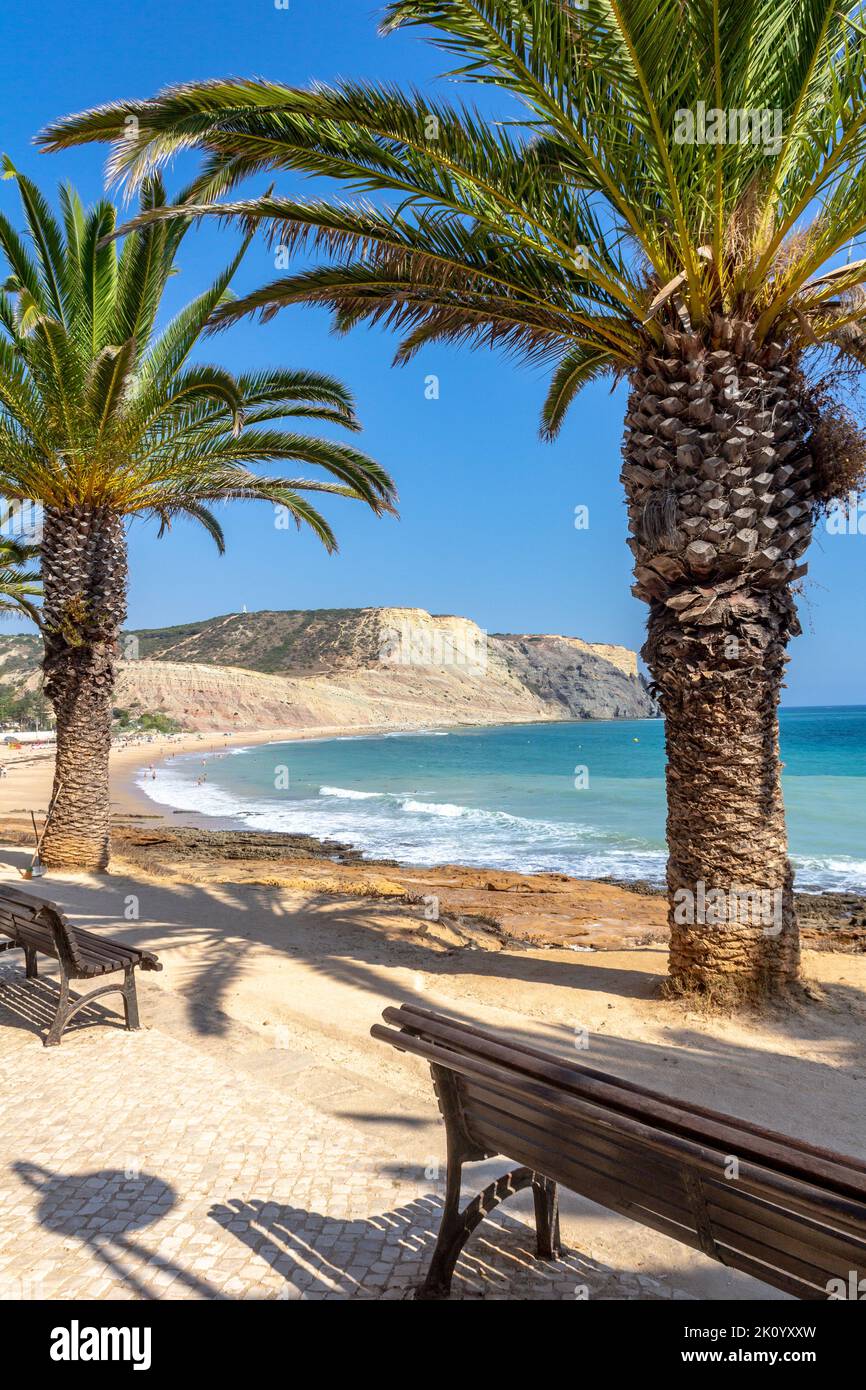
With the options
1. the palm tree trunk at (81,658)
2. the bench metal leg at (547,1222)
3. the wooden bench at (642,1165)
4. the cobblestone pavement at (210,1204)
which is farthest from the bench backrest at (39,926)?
the palm tree trunk at (81,658)

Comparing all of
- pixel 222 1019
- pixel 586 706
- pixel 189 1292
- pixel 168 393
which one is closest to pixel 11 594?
pixel 168 393

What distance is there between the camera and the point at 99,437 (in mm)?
9320

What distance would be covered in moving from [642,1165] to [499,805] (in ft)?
94.6

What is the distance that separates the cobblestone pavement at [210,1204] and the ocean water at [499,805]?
43.9ft

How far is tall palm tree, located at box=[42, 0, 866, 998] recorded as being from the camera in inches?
185

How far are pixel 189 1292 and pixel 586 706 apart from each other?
16265 cm

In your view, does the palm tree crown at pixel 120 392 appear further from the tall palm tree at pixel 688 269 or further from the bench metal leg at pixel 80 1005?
the bench metal leg at pixel 80 1005

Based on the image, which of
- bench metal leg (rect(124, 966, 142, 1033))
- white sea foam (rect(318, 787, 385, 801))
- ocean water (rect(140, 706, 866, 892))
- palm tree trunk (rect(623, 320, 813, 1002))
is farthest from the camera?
white sea foam (rect(318, 787, 385, 801))

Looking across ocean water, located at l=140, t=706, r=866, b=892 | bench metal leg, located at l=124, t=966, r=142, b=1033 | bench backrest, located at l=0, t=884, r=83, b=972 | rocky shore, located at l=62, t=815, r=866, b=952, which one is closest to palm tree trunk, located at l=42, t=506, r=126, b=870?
rocky shore, located at l=62, t=815, r=866, b=952

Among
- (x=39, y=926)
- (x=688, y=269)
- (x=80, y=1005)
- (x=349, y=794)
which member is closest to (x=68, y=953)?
(x=80, y=1005)

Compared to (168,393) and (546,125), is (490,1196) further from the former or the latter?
(168,393)

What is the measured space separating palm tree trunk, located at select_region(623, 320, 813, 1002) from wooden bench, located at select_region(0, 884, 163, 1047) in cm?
370

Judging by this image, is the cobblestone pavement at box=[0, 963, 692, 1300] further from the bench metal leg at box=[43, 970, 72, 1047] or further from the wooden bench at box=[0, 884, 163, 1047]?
the wooden bench at box=[0, 884, 163, 1047]
